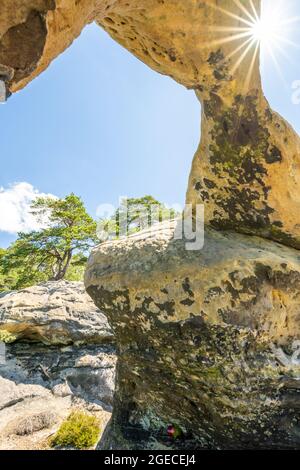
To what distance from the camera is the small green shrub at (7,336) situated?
11305 millimetres

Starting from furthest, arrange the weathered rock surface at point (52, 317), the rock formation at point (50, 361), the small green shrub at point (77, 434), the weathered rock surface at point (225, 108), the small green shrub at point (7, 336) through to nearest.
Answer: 1. the weathered rock surface at point (52, 317)
2. the small green shrub at point (7, 336)
3. the rock formation at point (50, 361)
4. the small green shrub at point (77, 434)
5. the weathered rock surface at point (225, 108)

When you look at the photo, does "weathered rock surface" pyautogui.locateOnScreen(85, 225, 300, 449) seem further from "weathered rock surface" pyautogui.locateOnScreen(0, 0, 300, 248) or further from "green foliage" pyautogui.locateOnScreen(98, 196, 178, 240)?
"green foliage" pyautogui.locateOnScreen(98, 196, 178, 240)

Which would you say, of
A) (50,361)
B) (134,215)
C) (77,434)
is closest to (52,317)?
(50,361)

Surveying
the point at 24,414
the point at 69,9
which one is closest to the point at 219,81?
the point at 69,9

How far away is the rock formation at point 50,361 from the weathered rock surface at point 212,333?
502 centimetres

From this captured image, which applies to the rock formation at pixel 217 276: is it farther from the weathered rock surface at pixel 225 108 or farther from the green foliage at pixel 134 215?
the green foliage at pixel 134 215

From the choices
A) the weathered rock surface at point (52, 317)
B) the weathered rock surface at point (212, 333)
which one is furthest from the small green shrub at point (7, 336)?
the weathered rock surface at point (212, 333)

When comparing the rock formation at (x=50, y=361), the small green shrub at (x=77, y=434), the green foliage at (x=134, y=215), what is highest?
the green foliage at (x=134, y=215)

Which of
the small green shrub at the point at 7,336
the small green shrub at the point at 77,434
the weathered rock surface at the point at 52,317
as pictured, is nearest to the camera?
the small green shrub at the point at 77,434

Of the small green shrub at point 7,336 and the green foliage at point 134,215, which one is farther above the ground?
the green foliage at point 134,215

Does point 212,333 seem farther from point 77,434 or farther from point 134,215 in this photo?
point 134,215

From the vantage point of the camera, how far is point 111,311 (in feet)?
17.2

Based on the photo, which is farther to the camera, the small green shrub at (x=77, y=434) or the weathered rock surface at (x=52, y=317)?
the weathered rock surface at (x=52, y=317)
